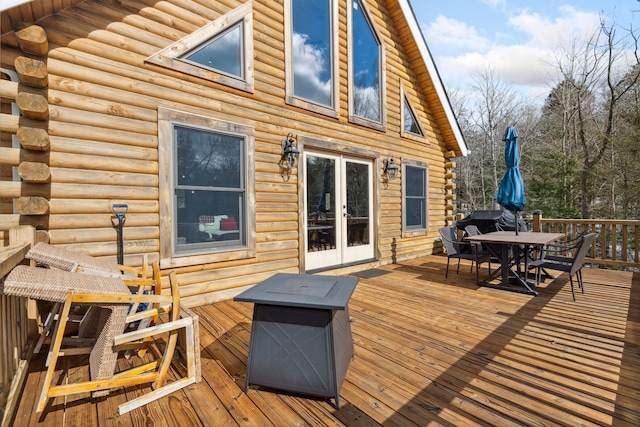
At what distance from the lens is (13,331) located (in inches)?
74.3

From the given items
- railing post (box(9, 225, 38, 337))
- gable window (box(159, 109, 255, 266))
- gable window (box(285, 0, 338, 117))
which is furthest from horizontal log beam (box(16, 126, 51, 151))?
gable window (box(285, 0, 338, 117))

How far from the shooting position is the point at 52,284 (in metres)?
1.48

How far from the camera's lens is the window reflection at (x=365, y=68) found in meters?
5.43

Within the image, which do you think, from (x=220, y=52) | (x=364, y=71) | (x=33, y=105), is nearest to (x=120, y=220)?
(x=33, y=105)

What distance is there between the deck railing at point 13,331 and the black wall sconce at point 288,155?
2741 millimetres

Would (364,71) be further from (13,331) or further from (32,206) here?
(13,331)

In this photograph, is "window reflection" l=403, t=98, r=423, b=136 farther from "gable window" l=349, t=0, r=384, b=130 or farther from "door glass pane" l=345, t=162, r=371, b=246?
"door glass pane" l=345, t=162, r=371, b=246

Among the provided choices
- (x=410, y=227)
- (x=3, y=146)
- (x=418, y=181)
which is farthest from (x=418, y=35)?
(x=3, y=146)

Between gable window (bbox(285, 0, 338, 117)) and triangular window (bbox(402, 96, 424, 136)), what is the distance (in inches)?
83.3

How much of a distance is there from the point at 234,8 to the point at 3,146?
114 inches

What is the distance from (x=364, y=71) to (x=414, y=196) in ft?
9.21

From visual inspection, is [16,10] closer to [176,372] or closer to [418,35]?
[176,372]

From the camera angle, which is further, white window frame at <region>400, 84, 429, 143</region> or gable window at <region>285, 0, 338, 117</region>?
white window frame at <region>400, 84, 429, 143</region>

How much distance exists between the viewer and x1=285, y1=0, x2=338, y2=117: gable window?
4391mm
